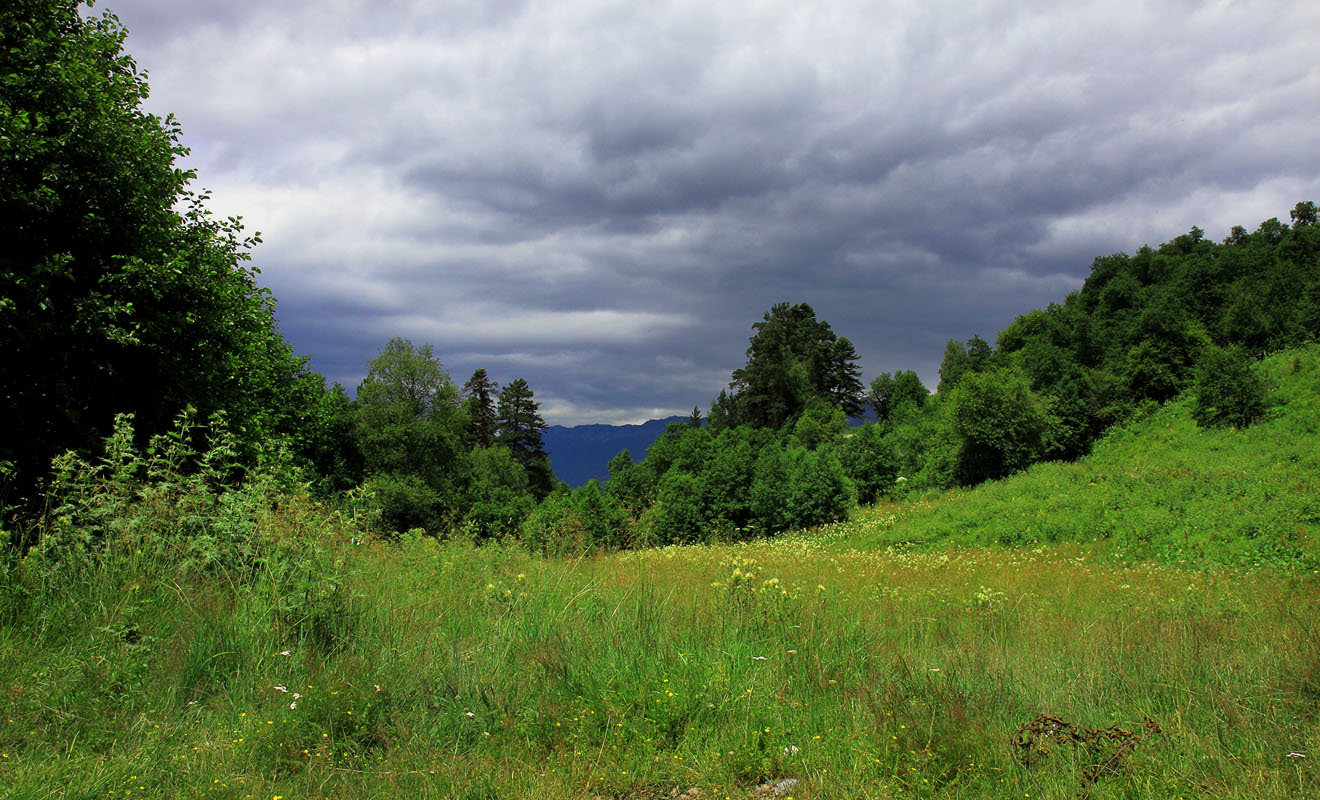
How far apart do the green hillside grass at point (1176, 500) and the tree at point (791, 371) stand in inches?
1673

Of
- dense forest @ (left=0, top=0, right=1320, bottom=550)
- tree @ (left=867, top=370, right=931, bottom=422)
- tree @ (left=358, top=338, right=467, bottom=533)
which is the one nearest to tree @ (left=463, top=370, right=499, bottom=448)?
dense forest @ (left=0, top=0, right=1320, bottom=550)

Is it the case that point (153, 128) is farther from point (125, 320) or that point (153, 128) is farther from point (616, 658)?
point (616, 658)

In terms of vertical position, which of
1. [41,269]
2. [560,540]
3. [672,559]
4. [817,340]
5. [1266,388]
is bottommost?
[672,559]

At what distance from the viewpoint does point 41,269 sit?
770 cm

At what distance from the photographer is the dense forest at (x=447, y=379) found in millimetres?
8023

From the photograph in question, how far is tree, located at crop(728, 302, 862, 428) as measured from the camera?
75.6 metres

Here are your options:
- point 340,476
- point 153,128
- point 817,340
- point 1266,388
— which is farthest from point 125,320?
point 817,340

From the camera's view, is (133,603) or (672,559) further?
(672,559)

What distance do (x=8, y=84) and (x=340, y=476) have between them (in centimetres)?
2898

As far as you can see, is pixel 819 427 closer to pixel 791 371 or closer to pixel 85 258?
pixel 791 371

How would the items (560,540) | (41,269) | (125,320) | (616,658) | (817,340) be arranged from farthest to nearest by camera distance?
(817,340) < (125,320) < (41,269) < (560,540) < (616,658)

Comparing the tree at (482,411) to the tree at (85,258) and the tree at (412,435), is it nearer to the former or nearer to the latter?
the tree at (412,435)

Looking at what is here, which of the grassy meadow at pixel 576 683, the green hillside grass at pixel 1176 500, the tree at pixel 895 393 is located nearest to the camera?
the grassy meadow at pixel 576 683

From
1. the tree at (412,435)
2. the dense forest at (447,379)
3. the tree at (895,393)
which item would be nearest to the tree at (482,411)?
the dense forest at (447,379)
